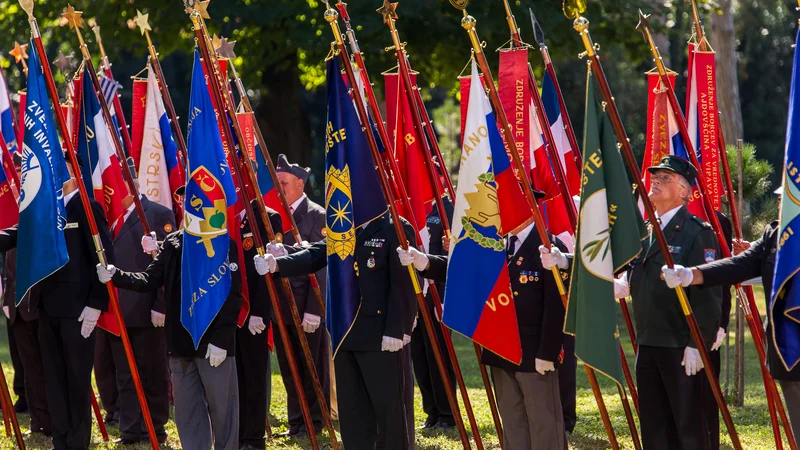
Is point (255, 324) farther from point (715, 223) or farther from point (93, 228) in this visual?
point (715, 223)

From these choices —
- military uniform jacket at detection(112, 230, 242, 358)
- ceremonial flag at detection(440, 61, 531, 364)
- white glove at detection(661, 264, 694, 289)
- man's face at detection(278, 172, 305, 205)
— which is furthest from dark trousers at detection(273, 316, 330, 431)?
white glove at detection(661, 264, 694, 289)

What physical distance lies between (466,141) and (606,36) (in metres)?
10.5

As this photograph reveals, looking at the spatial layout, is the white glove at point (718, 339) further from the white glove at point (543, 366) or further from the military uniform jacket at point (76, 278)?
the military uniform jacket at point (76, 278)

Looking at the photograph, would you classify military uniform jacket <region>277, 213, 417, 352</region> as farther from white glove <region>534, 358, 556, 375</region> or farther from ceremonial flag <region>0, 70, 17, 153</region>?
ceremonial flag <region>0, 70, 17, 153</region>

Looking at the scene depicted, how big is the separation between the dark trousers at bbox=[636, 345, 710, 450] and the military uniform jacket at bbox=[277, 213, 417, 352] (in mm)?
1548

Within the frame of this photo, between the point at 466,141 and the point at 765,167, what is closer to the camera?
the point at 466,141

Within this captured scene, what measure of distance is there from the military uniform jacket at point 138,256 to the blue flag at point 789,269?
518 cm

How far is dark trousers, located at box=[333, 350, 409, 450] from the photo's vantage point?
7723 mm

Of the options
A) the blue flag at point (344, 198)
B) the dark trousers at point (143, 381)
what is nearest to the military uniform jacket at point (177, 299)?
the blue flag at point (344, 198)

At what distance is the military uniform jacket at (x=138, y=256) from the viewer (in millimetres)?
9867

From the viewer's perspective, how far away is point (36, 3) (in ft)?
59.2

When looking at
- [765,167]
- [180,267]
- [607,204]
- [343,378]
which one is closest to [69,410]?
[180,267]

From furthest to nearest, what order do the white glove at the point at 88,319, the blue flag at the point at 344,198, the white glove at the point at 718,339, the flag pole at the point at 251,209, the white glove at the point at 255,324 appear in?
the white glove at the point at 255,324, the white glove at the point at 88,319, the flag pole at the point at 251,209, the blue flag at the point at 344,198, the white glove at the point at 718,339

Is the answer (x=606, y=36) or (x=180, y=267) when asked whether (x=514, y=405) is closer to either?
(x=180, y=267)
